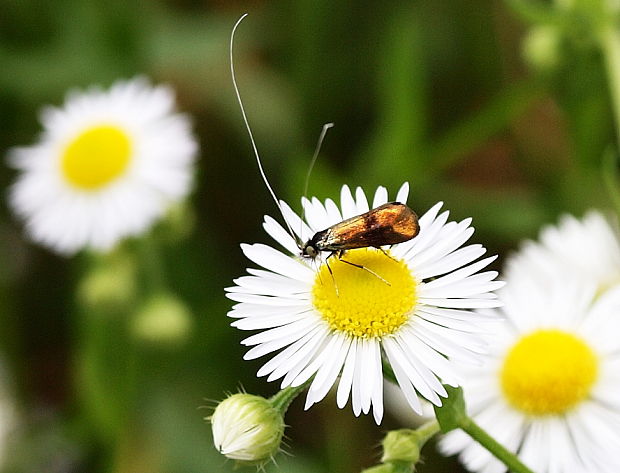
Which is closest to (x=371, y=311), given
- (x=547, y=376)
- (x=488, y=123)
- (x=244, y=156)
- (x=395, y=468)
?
(x=395, y=468)

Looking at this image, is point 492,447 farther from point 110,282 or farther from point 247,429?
point 110,282

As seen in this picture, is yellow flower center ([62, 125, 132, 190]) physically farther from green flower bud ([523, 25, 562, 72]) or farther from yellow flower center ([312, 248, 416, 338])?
yellow flower center ([312, 248, 416, 338])

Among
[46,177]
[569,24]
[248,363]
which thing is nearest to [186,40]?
[46,177]

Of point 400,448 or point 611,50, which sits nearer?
point 400,448

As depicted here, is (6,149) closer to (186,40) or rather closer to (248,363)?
(186,40)

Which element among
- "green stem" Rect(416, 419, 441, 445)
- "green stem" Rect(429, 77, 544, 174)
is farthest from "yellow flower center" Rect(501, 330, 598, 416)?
"green stem" Rect(429, 77, 544, 174)

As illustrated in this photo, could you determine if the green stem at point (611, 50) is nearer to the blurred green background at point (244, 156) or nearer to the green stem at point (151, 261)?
the blurred green background at point (244, 156)
